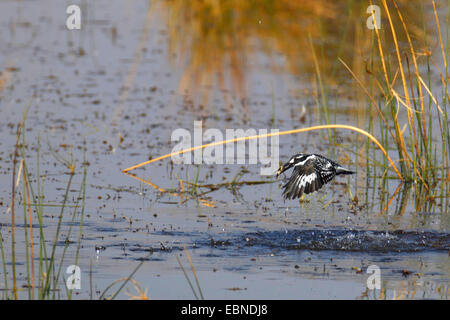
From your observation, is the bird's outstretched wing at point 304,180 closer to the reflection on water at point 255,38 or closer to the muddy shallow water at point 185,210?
the muddy shallow water at point 185,210

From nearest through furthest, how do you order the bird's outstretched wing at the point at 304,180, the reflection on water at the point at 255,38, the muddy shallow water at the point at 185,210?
the muddy shallow water at the point at 185,210 < the bird's outstretched wing at the point at 304,180 < the reflection on water at the point at 255,38

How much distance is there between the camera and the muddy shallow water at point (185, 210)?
5539 millimetres

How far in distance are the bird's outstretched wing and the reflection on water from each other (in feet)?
16.3

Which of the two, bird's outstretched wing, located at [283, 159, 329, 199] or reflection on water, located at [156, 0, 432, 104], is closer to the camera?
bird's outstretched wing, located at [283, 159, 329, 199]

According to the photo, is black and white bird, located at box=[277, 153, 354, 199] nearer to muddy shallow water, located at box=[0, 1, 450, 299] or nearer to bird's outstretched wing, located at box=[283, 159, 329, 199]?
bird's outstretched wing, located at box=[283, 159, 329, 199]

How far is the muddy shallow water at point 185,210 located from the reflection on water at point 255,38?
0.38m

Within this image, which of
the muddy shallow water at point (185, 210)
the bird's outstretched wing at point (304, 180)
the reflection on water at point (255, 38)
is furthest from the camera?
the reflection on water at point (255, 38)

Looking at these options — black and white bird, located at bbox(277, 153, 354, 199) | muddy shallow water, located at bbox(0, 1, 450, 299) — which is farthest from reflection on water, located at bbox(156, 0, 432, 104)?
black and white bird, located at bbox(277, 153, 354, 199)

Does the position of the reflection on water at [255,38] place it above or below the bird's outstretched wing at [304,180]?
above

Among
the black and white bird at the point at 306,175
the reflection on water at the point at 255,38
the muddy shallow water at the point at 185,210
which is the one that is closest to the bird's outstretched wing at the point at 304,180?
the black and white bird at the point at 306,175

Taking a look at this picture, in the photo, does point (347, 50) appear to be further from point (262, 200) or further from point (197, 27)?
point (262, 200)

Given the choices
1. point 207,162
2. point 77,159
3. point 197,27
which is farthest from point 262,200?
point 197,27

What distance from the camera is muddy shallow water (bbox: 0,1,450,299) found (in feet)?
18.2

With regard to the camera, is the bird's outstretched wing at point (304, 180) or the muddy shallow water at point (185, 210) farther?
the bird's outstretched wing at point (304, 180)
